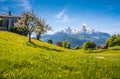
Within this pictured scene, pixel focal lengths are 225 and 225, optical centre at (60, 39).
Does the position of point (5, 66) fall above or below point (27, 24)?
below

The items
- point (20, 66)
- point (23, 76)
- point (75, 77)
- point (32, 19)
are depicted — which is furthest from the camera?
point (32, 19)

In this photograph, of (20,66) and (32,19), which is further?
(32,19)

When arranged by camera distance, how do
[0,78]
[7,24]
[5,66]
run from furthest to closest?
[7,24]
[5,66]
[0,78]

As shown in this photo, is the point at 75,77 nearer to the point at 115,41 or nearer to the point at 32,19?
the point at 32,19

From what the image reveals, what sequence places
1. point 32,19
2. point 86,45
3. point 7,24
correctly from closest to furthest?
point 32,19
point 7,24
point 86,45

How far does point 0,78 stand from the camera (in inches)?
473

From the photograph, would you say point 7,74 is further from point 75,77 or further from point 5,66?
point 75,77

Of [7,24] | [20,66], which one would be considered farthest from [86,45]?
[20,66]

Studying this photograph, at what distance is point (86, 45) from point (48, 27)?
11182cm

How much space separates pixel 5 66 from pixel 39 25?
5840 cm

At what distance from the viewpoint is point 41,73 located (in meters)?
14.4

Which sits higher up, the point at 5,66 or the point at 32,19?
the point at 32,19

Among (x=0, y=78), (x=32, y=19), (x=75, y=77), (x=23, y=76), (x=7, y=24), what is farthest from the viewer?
(x=7, y=24)

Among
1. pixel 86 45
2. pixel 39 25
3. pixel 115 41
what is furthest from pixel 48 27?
pixel 115 41
